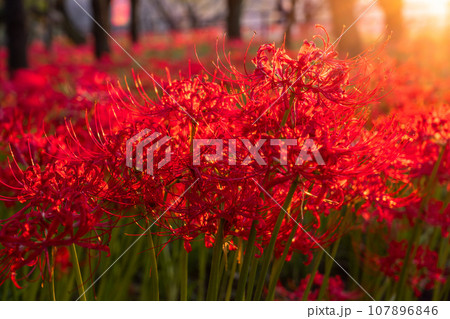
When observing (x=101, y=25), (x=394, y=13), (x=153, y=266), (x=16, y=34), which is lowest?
(x=153, y=266)

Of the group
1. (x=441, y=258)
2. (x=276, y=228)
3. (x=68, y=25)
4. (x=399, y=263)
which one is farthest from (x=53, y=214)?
(x=68, y=25)

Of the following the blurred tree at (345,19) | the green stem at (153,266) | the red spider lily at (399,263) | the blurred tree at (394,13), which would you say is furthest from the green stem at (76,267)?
the blurred tree at (394,13)

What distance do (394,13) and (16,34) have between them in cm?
929

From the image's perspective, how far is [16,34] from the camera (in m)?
7.88

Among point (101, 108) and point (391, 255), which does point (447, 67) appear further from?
point (101, 108)

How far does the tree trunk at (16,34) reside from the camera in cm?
761

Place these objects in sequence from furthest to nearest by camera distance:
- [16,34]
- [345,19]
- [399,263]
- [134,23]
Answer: [134,23]
[16,34]
[345,19]
[399,263]

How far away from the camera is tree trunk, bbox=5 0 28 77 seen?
761 cm

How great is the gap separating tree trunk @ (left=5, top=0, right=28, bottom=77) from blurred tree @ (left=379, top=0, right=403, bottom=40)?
8574mm

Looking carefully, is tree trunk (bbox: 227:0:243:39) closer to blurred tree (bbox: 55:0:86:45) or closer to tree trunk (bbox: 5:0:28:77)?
blurred tree (bbox: 55:0:86:45)

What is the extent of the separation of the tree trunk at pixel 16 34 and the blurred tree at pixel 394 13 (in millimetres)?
8574
